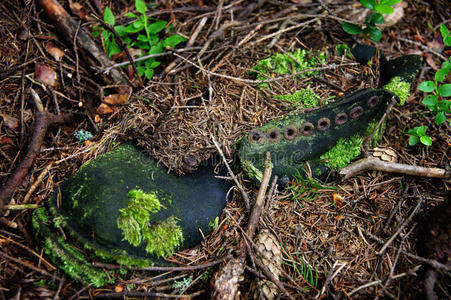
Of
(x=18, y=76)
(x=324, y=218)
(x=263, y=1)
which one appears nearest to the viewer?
(x=324, y=218)

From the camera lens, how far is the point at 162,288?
203cm

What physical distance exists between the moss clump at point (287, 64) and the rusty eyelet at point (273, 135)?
674 mm

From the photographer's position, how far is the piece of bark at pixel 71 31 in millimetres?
2803

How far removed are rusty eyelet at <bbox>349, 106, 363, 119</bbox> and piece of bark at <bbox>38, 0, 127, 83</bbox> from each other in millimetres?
2302

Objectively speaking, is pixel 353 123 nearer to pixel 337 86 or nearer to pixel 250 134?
pixel 337 86

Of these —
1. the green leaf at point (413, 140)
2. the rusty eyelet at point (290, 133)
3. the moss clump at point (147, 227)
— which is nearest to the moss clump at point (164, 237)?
the moss clump at point (147, 227)

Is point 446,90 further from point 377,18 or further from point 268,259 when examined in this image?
point 268,259

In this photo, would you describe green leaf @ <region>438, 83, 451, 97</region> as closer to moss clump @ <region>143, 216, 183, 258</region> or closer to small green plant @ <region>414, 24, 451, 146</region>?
small green plant @ <region>414, 24, 451, 146</region>

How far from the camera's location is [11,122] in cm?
250

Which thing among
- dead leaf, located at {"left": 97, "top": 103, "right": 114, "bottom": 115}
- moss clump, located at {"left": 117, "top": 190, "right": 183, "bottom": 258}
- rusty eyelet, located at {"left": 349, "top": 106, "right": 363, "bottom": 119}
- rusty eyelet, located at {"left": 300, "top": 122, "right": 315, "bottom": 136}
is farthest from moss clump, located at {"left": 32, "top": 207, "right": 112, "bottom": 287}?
rusty eyelet, located at {"left": 349, "top": 106, "right": 363, "bottom": 119}

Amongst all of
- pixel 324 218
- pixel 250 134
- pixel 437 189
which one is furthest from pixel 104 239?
pixel 437 189

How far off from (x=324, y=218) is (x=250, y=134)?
0.91 meters

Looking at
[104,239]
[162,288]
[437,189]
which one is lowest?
[437,189]

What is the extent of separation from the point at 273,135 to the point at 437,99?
144cm
